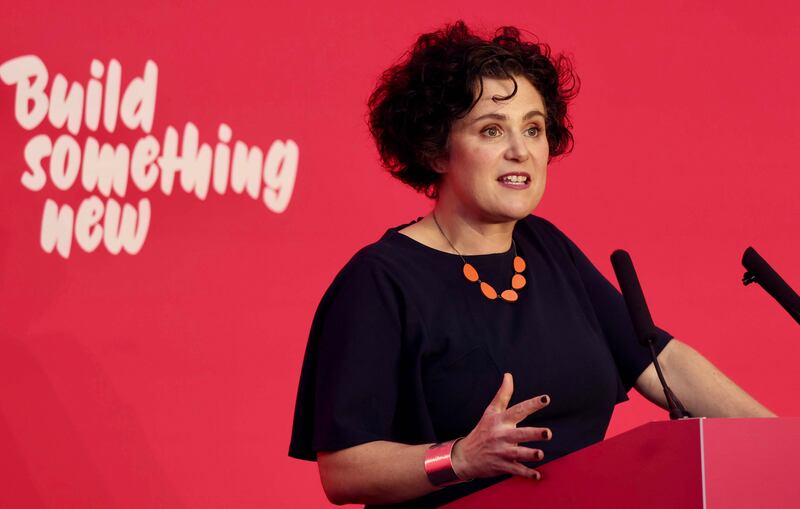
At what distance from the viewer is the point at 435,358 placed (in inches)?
55.9

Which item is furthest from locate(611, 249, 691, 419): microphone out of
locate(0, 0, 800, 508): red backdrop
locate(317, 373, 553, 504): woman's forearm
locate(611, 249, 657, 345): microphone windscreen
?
locate(0, 0, 800, 508): red backdrop

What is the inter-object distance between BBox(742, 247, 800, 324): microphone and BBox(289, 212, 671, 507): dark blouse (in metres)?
0.24

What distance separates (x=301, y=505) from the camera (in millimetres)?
2400

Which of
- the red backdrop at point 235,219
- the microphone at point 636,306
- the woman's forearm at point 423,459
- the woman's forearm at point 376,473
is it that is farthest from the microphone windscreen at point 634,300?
the red backdrop at point 235,219

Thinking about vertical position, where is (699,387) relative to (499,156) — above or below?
below

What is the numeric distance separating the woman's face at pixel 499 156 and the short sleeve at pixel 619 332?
0.64ft

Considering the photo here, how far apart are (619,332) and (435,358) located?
324 mm

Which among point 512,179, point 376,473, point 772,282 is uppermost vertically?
point 512,179

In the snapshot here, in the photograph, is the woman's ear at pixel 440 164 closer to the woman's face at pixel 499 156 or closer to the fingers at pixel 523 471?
the woman's face at pixel 499 156

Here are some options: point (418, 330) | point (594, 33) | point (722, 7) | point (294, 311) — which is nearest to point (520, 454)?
point (418, 330)

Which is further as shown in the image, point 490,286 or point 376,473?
point 490,286

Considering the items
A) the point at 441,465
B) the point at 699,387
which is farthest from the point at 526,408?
the point at 699,387

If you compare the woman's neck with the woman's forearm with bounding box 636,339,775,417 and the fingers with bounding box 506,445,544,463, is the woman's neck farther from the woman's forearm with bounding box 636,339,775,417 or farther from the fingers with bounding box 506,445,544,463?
the fingers with bounding box 506,445,544,463

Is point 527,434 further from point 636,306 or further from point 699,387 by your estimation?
point 699,387
